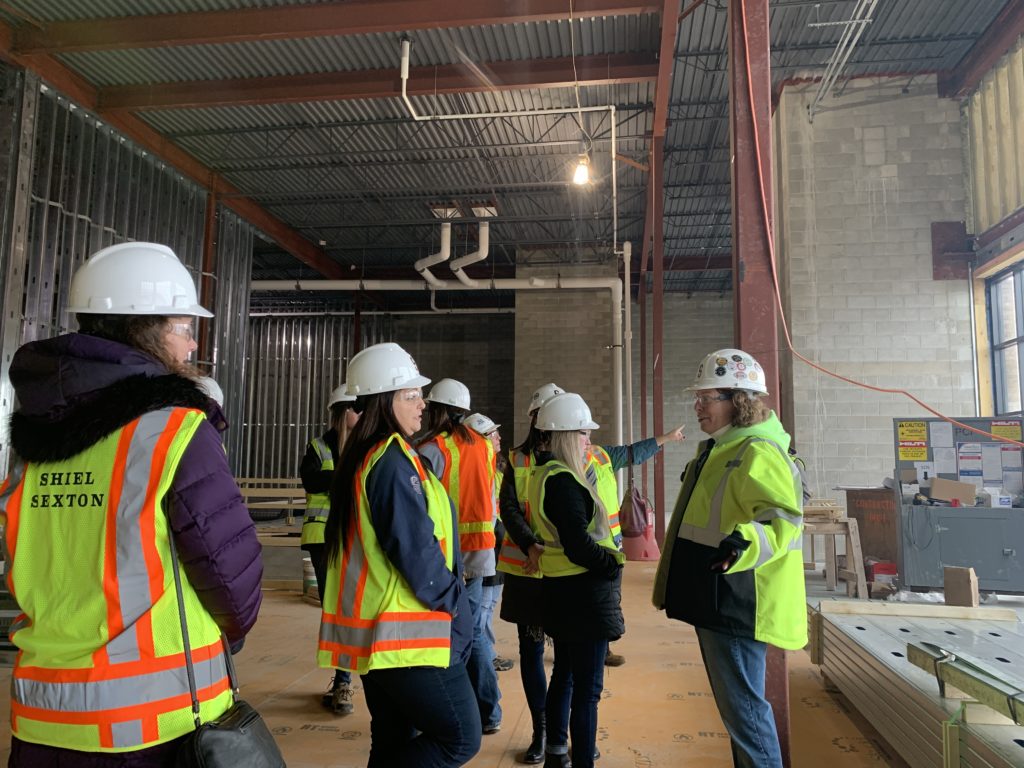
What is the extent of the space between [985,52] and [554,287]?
9380 millimetres

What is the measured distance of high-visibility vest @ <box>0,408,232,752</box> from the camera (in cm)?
155

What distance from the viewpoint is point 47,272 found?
899 cm

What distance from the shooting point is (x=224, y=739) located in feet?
5.11

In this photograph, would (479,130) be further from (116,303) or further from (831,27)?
(116,303)

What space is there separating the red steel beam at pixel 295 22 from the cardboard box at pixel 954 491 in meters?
6.12

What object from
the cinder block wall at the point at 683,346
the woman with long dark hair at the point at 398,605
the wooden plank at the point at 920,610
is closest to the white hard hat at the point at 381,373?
the woman with long dark hair at the point at 398,605

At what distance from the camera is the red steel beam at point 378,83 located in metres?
9.62

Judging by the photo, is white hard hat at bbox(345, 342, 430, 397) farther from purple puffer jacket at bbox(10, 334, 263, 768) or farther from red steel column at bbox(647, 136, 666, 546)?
red steel column at bbox(647, 136, 666, 546)

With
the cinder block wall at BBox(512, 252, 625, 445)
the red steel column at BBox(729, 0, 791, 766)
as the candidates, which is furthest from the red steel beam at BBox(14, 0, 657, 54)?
the cinder block wall at BBox(512, 252, 625, 445)

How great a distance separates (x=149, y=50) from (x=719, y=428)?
9.81 meters

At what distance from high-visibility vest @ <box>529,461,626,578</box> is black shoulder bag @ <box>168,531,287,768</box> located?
1945 mm

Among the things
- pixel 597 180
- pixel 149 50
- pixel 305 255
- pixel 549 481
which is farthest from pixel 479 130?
pixel 549 481

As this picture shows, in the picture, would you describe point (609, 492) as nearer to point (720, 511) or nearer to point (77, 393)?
point (720, 511)

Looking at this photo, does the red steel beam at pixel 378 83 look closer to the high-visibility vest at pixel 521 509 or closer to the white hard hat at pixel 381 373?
the high-visibility vest at pixel 521 509
